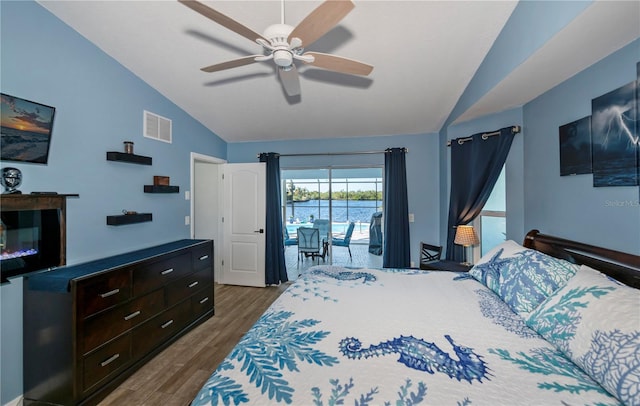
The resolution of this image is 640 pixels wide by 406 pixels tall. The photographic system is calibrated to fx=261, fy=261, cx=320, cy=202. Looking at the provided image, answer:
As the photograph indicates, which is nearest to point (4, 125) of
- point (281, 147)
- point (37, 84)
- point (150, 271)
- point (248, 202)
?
point (37, 84)

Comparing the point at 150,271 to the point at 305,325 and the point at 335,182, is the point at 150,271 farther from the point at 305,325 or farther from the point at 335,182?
the point at 335,182

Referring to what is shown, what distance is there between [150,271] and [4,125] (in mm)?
1429

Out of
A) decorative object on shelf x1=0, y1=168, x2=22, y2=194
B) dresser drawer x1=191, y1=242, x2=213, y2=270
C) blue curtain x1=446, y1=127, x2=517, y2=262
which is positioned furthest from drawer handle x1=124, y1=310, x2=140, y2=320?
blue curtain x1=446, y1=127, x2=517, y2=262

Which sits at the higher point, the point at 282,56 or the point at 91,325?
the point at 282,56

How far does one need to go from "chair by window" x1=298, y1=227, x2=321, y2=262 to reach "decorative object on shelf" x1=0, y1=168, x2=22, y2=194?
3304 millimetres

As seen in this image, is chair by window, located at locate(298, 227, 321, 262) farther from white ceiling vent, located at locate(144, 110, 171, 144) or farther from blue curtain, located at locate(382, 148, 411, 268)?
white ceiling vent, located at locate(144, 110, 171, 144)

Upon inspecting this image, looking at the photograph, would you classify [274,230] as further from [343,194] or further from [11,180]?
[11,180]

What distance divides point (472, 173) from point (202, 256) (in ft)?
11.3

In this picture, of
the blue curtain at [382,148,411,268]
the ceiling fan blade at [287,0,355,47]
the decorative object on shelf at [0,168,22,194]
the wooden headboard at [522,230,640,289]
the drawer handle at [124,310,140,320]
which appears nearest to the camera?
the ceiling fan blade at [287,0,355,47]

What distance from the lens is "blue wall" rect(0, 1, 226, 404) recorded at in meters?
1.84

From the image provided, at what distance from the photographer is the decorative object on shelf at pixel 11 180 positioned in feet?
5.81

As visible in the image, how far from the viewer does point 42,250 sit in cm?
199

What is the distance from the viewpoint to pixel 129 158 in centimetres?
260

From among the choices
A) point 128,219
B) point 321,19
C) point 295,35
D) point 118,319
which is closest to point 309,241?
point 128,219
